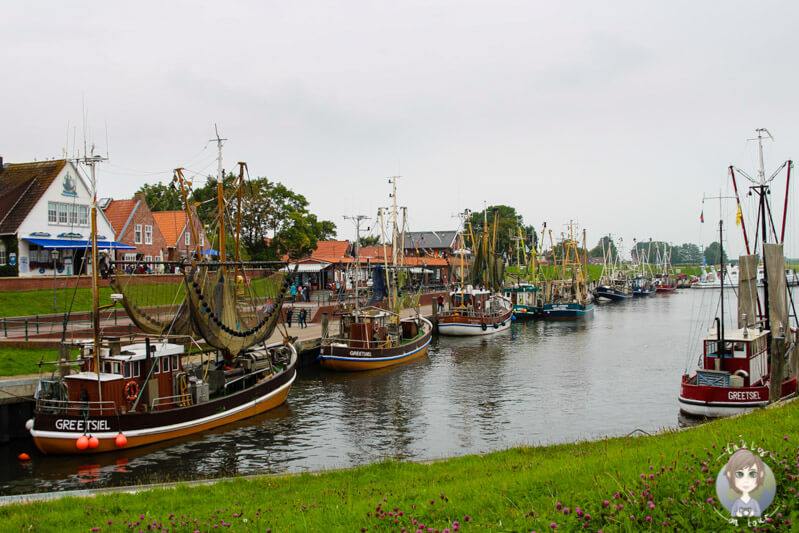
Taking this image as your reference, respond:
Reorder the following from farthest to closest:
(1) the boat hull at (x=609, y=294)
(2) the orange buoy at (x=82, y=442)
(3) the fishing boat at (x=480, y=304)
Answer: (1) the boat hull at (x=609, y=294)
(3) the fishing boat at (x=480, y=304)
(2) the orange buoy at (x=82, y=442)

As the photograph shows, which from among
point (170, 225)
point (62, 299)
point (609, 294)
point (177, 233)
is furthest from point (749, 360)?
point (609, 294)

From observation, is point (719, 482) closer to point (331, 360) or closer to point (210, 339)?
point (210, 339)

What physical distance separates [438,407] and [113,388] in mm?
13723

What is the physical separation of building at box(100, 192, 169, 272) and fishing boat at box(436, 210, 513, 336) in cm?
2793

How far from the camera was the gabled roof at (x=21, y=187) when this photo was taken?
48906mm

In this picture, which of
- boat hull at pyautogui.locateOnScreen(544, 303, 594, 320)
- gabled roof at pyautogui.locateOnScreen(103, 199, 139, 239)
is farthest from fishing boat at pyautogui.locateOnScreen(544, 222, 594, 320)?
gabled roof at pyautogui.locateOnScreen(103, 199, 139, 239)

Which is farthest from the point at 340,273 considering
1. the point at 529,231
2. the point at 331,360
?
the point at 529,231

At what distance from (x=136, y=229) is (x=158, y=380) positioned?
146 feet

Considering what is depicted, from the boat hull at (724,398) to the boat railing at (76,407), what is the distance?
20774 millimetres

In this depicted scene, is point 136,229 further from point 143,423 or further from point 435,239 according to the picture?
point 435,239

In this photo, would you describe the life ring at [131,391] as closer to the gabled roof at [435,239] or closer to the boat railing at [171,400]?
the boat railing at [171,400]

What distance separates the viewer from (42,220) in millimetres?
50281

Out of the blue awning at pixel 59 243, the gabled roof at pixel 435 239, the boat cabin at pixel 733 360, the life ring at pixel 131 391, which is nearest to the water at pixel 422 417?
the life ring at pixel 131 391

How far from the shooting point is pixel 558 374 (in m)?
36.8
